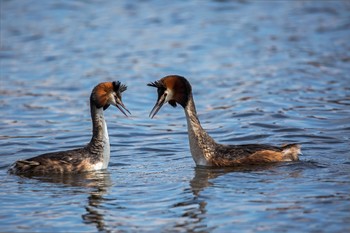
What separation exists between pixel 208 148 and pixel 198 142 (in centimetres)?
17

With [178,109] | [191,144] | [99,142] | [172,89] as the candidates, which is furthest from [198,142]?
[178,109]

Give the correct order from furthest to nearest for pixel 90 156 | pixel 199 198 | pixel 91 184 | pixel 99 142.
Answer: pixel 99 142
pixel 90 156
pixel 91 184
pixel 199 198

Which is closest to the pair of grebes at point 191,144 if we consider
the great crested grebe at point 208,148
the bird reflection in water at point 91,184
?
the great crested grebe at point 208,148

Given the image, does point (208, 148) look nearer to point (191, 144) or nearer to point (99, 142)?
point (191, 144)

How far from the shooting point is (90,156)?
12.3m

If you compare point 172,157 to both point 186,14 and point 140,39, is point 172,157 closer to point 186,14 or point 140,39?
point 140,39

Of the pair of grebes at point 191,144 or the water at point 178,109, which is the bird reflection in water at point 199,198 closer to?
the water at point 178,109

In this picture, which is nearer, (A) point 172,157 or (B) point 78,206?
(B) point 78,206

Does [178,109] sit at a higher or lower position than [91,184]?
higher

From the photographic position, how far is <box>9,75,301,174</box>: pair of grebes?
39.5 ft

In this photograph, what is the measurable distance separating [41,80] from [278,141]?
25.4 feet

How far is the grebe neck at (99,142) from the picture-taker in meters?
12.3

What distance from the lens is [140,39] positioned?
24.3 metres

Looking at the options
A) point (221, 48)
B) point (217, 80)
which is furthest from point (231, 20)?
point (217, 80)
